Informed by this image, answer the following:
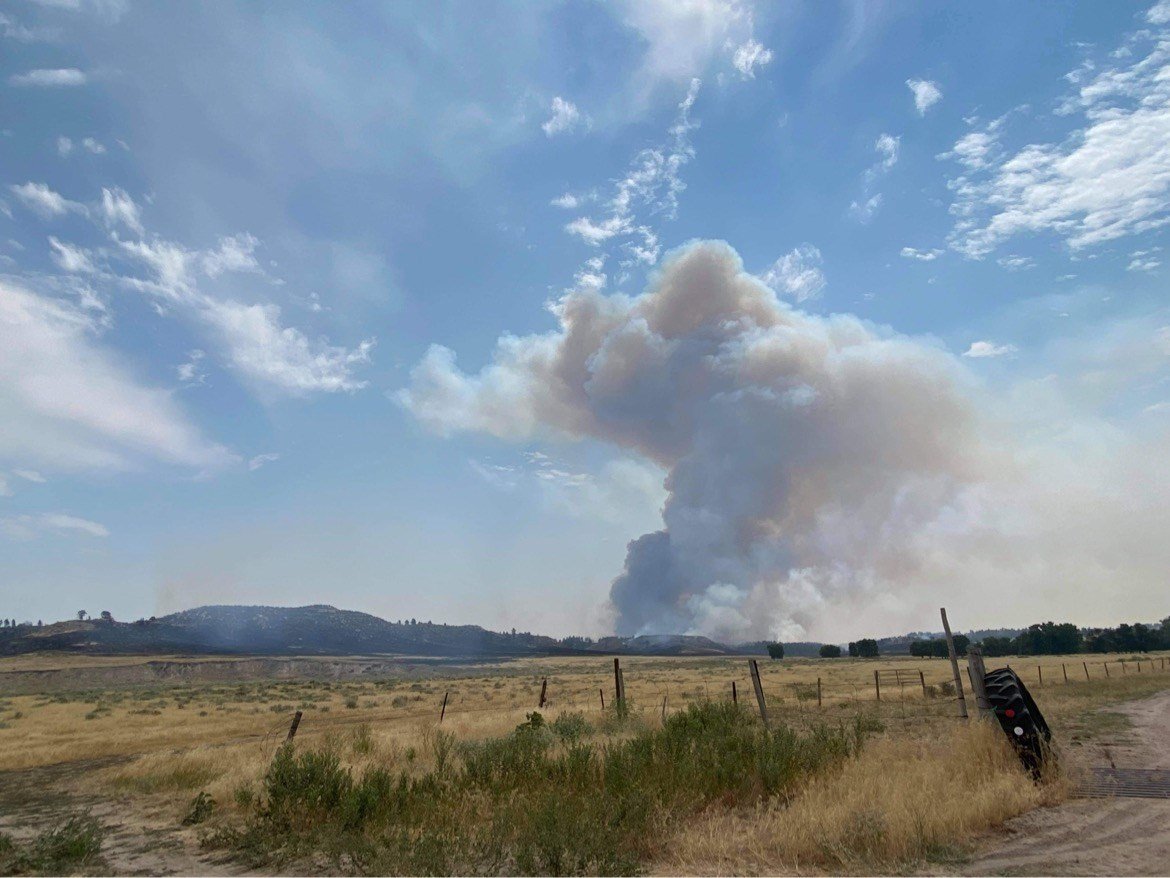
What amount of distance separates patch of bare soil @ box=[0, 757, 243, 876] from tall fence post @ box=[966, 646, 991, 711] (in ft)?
34.5

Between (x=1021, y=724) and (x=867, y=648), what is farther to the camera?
(x=867, y=648)

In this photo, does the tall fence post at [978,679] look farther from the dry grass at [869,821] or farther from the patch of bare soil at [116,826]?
the patch of bare soil at [116,826]

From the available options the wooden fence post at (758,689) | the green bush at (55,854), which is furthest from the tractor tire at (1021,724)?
the green bush at (55,854)

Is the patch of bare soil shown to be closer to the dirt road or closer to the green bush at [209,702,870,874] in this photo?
the green bush at [209,702,870,874]

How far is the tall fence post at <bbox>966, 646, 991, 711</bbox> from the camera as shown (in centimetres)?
1013

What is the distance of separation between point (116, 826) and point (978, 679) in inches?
569

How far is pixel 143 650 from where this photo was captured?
15188 centimetres

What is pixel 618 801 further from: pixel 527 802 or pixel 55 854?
pixel 55 854

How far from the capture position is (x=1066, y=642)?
11662cm

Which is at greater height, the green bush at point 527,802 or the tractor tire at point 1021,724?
the tractor tire at point 1021,724

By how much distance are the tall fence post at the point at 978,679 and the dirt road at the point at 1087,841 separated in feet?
5.51

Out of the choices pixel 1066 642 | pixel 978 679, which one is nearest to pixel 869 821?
pixel 978 679

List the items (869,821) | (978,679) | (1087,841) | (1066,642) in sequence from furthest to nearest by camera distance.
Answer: (1066,642) → (978,679) → (869,821) → (1087,841)

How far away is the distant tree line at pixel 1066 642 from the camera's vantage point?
11250 centimetres
